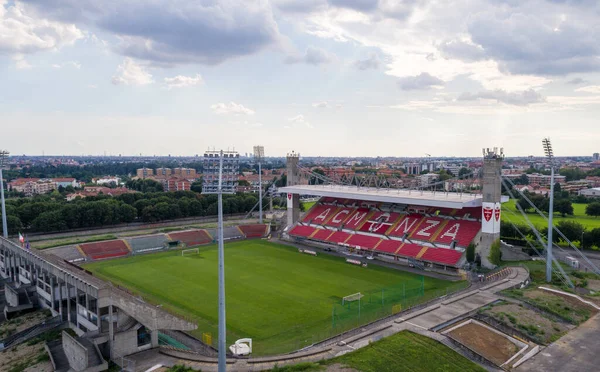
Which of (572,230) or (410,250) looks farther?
(572,230)

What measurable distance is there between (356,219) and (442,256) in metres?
16.3

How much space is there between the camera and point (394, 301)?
118 ft

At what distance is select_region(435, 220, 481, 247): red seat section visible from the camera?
48.8m

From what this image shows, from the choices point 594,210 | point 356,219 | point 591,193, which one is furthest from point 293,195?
point 591,193

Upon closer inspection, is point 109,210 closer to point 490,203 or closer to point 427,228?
point 427,228

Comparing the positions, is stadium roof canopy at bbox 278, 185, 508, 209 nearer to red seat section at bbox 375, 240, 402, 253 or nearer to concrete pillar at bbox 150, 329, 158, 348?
red seat section at bbox 375, 240, 402, 253

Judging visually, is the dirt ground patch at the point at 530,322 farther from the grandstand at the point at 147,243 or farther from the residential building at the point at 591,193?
the residential building at the point at 591,193

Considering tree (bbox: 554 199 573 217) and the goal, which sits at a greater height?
tree (bbox: 554 199 573 217)

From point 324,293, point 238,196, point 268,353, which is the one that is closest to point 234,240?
point 238,196

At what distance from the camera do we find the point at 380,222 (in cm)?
5906

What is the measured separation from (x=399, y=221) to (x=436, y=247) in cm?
820

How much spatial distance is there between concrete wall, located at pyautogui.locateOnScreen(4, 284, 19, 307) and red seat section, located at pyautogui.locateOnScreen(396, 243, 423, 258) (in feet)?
127

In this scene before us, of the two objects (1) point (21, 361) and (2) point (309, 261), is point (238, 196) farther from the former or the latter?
(1) point (21, 361)

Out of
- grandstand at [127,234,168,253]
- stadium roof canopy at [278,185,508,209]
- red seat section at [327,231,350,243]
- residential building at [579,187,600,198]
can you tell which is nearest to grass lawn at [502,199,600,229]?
stadium roof canopy at [278,185,508,209]
